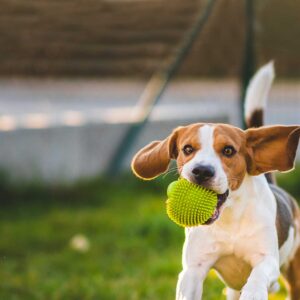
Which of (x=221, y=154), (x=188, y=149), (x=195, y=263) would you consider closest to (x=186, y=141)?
(x=188, y=149)

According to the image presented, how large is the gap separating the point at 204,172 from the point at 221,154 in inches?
7.1

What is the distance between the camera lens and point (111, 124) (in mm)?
8789

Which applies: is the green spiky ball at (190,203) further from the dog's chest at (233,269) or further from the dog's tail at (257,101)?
the dog's tail at (257,101)

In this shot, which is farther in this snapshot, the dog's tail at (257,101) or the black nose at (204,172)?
the dog's tail at (257,101)

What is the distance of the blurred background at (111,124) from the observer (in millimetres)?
6254

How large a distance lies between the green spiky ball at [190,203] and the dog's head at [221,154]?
39 millimetres

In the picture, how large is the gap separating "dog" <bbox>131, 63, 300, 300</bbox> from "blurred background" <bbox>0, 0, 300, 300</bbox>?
122 centimetres

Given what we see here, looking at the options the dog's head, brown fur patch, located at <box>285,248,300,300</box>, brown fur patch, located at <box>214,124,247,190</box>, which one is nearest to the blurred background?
brown fur patch, located at <box>285,248,300,300</box>

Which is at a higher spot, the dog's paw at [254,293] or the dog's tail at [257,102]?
the dog's paw at [254,293]

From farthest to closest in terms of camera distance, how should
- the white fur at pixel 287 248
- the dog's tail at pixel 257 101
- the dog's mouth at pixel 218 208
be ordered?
the dog's tail at pixel 257 101 → the white fur at pixel 287 248 → the dog's mouth at pixel 218 208

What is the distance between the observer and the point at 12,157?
313 inches

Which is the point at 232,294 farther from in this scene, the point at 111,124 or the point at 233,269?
the point at 111,124

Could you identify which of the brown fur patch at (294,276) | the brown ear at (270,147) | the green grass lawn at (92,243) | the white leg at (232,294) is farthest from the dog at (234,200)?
the green grass lawn at (92,243)

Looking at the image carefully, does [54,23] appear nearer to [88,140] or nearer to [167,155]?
[88,140]
